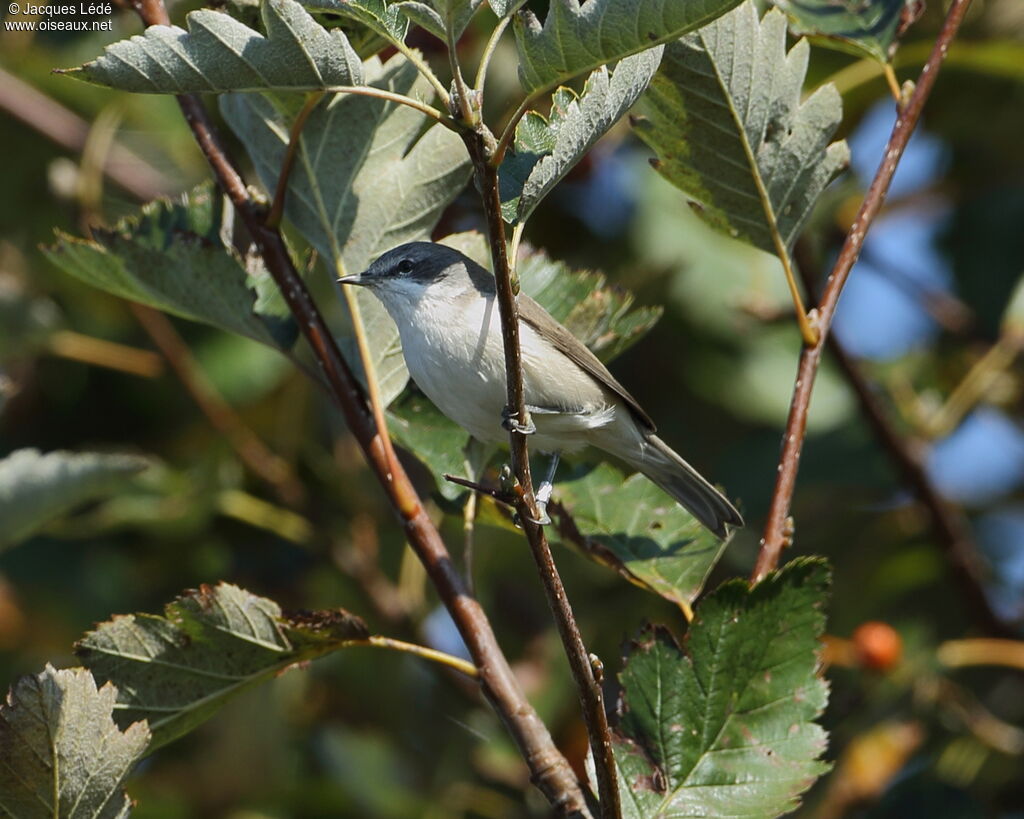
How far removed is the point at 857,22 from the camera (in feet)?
7.52

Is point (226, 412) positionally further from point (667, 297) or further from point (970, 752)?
point (970, 752)

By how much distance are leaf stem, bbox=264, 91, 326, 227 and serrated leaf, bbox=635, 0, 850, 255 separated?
650 mm

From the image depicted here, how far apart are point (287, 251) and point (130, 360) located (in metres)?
2.13

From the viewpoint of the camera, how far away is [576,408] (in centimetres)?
289

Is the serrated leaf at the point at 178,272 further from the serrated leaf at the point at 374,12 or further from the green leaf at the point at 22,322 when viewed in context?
the green leaf at the point at 22,322

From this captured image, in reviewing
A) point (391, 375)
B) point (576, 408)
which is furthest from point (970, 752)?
point (391, 375)

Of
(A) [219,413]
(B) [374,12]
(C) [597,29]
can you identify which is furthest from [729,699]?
(A) [219,413]

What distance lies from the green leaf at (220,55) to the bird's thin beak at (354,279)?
0.76 meters

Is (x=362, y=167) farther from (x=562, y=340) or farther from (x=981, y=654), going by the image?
(x=981, y=654)

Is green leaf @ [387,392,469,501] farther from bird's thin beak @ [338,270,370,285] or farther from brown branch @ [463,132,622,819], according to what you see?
brown branch @ [463,132,622,819]

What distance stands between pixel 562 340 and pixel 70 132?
8.87 feet

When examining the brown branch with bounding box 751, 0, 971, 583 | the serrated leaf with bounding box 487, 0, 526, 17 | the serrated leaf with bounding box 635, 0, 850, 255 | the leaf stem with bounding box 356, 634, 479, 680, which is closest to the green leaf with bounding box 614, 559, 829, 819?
the brown branch with bounding box 751, 0, 971, 583

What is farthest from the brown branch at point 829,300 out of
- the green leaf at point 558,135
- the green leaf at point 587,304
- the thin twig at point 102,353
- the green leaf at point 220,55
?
the thin twig at point 102,353

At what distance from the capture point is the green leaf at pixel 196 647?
6.79ft
